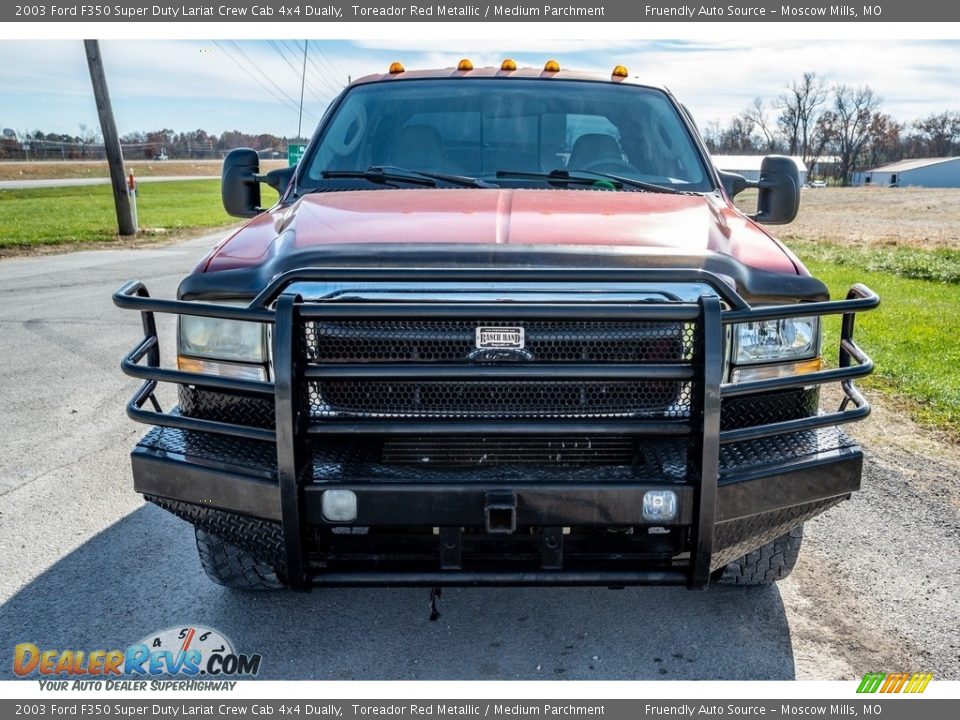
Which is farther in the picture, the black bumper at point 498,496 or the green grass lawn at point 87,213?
the green grass lawn at point 87,213

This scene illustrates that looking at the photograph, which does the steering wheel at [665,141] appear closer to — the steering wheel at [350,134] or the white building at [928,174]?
the steering wheel at [350,134]

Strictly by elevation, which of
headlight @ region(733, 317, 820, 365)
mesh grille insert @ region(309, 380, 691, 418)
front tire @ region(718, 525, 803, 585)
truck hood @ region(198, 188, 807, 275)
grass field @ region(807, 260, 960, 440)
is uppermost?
truck hood @ region(198, 188, 807, 275)

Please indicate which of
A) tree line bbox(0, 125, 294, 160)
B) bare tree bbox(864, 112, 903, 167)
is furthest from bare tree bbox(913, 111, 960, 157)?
tree line bbox(0, 125, 294, 160)

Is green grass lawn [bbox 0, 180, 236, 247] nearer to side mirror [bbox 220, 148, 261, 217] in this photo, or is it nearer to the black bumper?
side mirror [bbox 220, 148, 261, 217]

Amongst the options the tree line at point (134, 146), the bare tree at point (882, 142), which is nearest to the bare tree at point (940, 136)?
the bare tree at point (882, 142)

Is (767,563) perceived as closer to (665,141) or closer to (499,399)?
(499,399)

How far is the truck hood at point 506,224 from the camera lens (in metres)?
2.87

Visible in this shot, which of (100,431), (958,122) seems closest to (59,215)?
(100,431)

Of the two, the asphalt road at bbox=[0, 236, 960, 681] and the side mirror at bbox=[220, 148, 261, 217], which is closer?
the asphalt road at bbox=[0, 236, 960, 681]

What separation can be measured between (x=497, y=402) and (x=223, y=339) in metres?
→ 0.94

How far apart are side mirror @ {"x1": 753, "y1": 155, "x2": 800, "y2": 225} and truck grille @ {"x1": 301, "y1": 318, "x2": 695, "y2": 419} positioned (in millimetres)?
1885

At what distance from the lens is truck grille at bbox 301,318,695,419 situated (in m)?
2.65

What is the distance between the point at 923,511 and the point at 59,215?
967 inches

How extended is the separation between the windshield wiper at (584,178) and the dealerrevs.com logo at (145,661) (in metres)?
2.27
